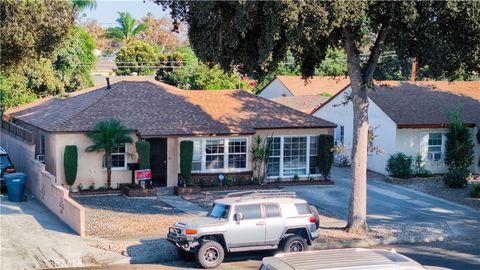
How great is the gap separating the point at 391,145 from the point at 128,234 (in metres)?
16.3

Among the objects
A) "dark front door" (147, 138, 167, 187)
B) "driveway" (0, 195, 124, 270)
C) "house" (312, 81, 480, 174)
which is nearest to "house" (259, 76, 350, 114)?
"house" (312, 81, 480, 174)

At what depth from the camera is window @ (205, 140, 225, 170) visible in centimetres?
2848

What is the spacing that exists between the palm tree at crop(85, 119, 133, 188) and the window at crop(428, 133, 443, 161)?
14431mm

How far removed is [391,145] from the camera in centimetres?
3241

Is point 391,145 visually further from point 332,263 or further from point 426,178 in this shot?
point 332,263

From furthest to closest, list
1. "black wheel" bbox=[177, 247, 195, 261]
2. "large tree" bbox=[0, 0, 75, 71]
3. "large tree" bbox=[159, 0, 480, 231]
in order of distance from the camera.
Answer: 1. "large tree" bbox=[0, 0, 75, 71]
2. "large tree" bbox=[159, 0, 480, 231]
3. "black wheel" bbox=[177, 247, 195, 261]

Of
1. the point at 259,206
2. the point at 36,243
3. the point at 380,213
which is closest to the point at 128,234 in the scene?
the point at 36,243

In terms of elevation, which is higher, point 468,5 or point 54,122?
point 468,5

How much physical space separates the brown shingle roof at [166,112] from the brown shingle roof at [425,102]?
463 cm

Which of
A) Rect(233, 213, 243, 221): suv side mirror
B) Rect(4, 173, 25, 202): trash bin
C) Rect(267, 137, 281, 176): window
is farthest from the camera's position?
Rect(267, 137, 281, 176): window

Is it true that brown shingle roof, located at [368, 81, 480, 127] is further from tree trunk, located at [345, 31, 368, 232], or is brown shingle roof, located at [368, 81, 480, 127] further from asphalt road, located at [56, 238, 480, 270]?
asphalt road, located at [56, 238, 480, 270]

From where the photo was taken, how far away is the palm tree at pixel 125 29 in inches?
3282

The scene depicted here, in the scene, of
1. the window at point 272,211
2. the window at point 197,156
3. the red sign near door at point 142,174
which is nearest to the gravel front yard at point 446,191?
the window at point 197,156

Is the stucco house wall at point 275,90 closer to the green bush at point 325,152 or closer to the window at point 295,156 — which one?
the window at point 295,156
